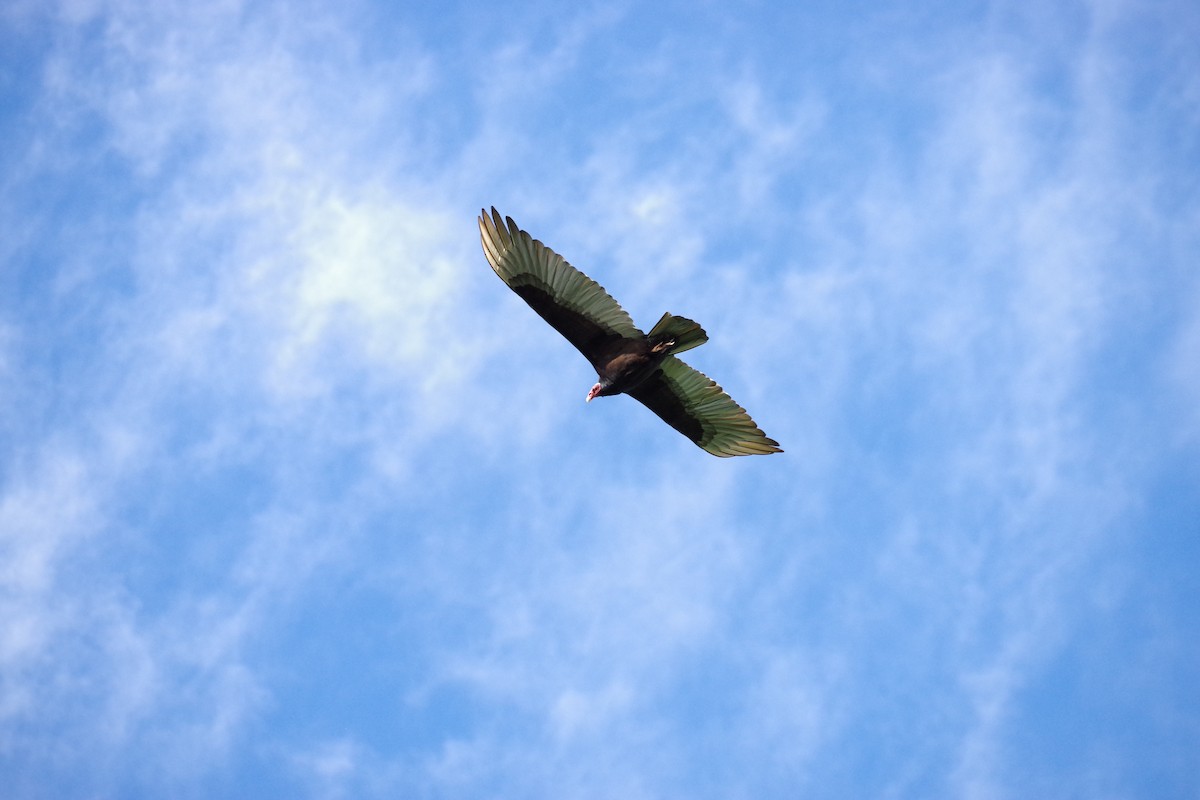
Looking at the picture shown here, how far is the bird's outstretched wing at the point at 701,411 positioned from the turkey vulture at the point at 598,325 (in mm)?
23

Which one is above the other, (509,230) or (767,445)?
(509,230)

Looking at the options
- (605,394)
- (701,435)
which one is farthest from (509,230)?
(701,435)

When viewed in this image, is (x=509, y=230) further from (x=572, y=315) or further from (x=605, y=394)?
(x=605, y=394)

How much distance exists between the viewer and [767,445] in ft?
67.7

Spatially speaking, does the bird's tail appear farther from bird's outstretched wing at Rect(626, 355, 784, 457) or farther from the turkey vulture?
bird's outstretched wing at Rect(626, 355, 784, 457)

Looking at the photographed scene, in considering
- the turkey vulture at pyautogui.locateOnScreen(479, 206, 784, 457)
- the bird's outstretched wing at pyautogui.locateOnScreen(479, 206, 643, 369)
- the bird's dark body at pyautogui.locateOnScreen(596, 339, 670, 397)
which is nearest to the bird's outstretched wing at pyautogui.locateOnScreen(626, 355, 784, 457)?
the turkey vulture at pyautogui.locateOnScreen(479, 206, 784, 457)

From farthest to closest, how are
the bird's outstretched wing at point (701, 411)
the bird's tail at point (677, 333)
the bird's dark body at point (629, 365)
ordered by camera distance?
the bird's outstretched wing at point (701, 411) < the bird's dark body at point (629, 365) < the bird's tail at point (677, 333)

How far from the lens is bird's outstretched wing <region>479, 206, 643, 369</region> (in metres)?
18.1

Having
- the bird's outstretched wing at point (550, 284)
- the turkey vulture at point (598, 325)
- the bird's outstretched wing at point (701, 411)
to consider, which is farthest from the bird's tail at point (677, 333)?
the bird's outstretched wing at point (701, 411)

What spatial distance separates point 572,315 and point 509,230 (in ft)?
5.72

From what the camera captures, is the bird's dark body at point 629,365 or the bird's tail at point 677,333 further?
the bird's dark body at point 629,365

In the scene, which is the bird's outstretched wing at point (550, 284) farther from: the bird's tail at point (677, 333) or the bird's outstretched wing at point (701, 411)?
the bird's outstretched wing at point (701, 411)

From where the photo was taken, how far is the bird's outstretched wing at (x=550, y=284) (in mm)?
18125

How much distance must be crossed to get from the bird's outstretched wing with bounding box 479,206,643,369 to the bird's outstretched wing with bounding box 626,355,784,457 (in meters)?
1.42
